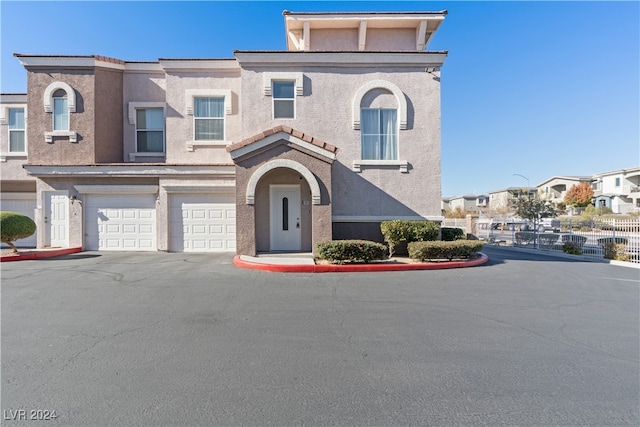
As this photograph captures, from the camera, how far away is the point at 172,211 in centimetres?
1167

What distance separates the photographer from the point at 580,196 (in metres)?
47.5

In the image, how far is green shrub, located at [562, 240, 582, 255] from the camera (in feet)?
42.3

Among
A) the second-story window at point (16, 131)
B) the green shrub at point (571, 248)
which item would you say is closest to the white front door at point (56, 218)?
the second-story window at point (16, 131)

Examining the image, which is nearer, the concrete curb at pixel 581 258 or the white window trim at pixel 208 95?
the concrete curb at pixel 581 258

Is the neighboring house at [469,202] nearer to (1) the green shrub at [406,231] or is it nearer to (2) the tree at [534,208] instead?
(2) the tree at [534,208]

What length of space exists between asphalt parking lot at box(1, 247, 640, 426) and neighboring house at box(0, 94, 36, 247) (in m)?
9.46

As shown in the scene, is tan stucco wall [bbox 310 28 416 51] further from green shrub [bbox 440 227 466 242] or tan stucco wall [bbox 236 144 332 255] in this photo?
green shrub [bbox 440 227 466 242]

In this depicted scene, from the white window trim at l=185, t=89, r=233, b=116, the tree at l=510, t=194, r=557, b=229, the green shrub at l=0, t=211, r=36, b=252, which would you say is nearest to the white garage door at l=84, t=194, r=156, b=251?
the green shrub at l=0, t=211, r=36, b=252

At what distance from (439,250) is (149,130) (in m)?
13.2

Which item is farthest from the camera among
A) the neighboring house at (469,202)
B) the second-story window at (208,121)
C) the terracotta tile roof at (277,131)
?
the neighboring house at (469,202)

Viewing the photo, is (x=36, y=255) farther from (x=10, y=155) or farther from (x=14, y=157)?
(x=10, y=155)

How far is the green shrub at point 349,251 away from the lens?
28.2 ft

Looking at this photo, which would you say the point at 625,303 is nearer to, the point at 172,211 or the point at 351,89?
the point at 351,89

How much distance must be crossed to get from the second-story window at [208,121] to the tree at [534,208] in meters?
17.0
